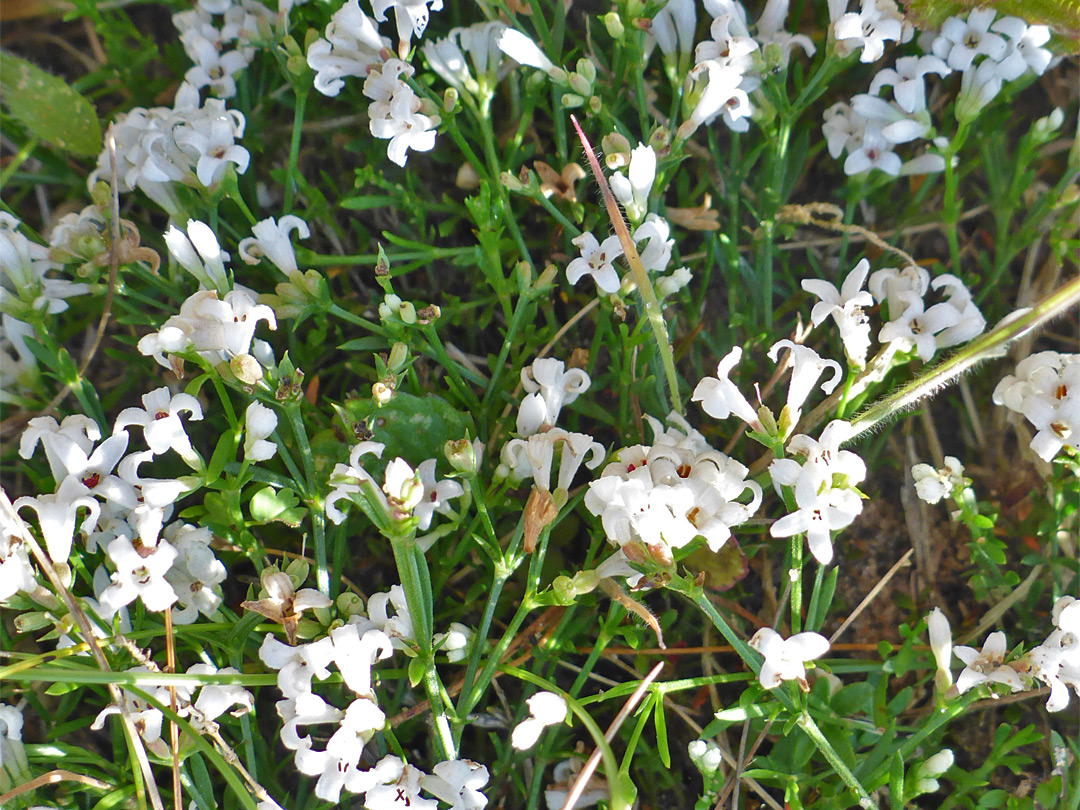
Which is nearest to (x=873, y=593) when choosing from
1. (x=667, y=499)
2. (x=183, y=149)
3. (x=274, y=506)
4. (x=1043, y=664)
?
(x=1043, y=664)

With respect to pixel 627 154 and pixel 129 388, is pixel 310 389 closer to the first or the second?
pixel 129 388

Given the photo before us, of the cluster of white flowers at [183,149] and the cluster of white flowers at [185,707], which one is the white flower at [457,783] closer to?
the cluster of white flowers at [185,707]

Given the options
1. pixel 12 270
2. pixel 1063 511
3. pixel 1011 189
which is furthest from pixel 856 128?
pixel 12 270

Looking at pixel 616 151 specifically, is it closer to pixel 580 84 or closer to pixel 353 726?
pixel 580 84

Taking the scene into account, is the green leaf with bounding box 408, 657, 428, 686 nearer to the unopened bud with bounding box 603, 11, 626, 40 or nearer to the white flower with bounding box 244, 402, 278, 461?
the white flower with bounding box 244, 402, 278, 461

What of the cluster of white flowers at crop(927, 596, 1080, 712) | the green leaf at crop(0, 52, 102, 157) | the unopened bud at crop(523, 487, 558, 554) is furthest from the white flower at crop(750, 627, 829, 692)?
the green leaf at crop(0, 52, 102, 157)
